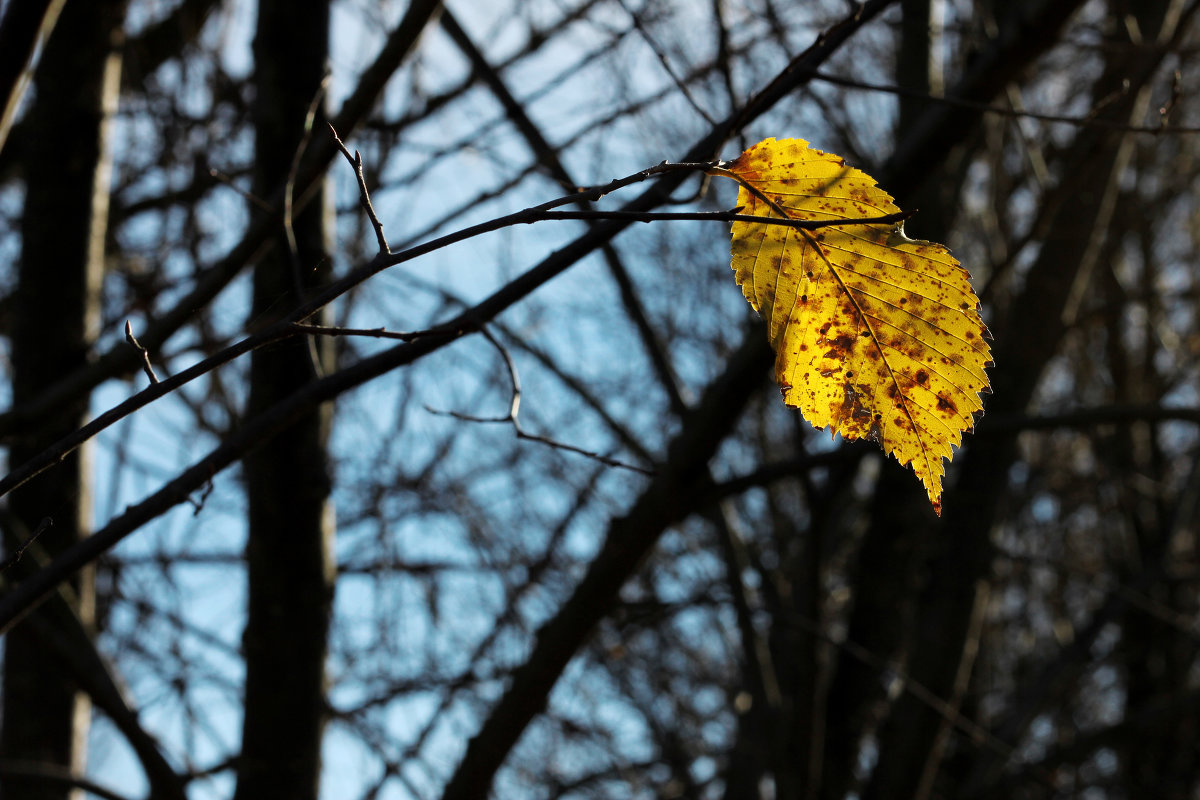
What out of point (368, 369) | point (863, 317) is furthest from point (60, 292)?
point (863, 317)

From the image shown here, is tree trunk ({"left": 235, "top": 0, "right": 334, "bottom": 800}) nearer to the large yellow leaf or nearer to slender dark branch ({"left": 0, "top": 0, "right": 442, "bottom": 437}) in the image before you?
slender dark branch ({"left": 0, "top": 0, "right": 442, "bottom": 437})

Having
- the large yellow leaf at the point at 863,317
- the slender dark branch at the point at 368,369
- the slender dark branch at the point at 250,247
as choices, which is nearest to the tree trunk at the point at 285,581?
the slender dark branch at the point at 250,247

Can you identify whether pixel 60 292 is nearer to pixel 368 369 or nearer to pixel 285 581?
pixel 285 581

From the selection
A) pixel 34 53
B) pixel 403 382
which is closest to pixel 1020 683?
pixel 403 382

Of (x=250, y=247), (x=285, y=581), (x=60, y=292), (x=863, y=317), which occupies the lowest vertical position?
(x=863, y=317)

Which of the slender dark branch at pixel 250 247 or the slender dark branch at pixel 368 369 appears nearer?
the slender dark branch at pixel 368 369

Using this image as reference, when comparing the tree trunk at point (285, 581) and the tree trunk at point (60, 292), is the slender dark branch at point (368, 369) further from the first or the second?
the tree trunk at point (60, 292)

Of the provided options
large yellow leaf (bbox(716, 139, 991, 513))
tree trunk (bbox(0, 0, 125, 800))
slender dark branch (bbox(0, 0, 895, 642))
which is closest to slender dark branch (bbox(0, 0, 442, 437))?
slender dark branch (bbox(0, 0, 895, 642))
